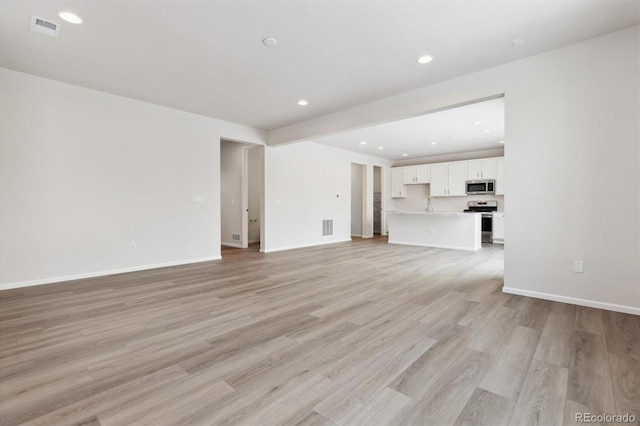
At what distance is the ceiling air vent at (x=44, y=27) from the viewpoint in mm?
2659

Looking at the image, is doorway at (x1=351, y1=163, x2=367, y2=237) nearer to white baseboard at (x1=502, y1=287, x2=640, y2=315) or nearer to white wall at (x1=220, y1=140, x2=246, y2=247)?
white wall at (x1=220, y1=140, x2=246, y2=247)

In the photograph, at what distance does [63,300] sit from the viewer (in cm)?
320

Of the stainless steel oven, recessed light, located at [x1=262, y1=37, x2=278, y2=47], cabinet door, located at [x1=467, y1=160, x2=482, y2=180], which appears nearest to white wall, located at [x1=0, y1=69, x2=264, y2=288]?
recessed light, located at [x1=262, y1=37, x2=278, y2=47]

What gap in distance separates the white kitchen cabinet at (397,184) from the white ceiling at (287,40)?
616 centimetres

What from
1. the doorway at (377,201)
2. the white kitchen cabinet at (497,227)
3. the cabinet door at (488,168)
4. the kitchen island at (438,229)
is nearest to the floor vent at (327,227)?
the kitchen island at (438,229)

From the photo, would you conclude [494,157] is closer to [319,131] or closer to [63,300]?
[319,131]

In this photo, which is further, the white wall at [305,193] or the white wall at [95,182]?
the white wall at [305,193]

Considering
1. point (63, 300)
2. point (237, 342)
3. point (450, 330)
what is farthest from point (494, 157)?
point (63, 300)

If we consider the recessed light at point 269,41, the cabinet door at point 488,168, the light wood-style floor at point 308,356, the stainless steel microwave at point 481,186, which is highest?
the recessed light at point 269,41

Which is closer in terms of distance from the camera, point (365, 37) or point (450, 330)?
point (450, 330)

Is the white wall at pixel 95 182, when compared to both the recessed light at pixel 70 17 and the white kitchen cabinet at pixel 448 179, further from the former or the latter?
the white kitchen cabinet at pixel 448 179

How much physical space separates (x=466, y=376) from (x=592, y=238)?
7.72 feet

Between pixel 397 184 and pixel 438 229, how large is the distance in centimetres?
333

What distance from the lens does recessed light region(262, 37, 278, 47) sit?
293cm
